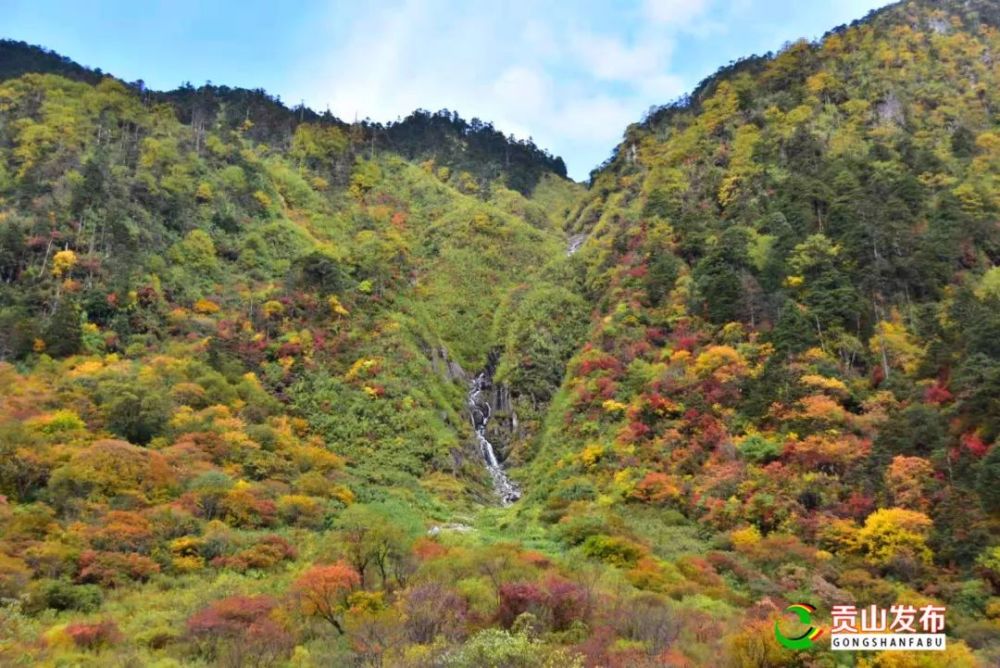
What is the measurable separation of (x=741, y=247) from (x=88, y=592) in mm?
49114

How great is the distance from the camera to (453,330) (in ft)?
253

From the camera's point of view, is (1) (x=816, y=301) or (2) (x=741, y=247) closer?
(1) (x=816, y=301)

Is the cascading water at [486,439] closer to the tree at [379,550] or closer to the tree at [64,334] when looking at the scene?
the tree at [379,550]

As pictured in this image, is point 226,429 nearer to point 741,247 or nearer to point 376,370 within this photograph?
point 376,370

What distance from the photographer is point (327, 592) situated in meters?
23.8

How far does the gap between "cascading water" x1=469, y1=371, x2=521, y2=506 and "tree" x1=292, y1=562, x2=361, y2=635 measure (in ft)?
93.3

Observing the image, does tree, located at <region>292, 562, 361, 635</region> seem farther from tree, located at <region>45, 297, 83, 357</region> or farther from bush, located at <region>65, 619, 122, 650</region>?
tree, located at <region>45, 297, 83, 357</region>

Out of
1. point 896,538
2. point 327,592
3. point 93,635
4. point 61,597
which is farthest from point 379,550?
point 896,538

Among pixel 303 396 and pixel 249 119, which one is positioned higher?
pixel 249 119

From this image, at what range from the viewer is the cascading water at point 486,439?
5434 cm

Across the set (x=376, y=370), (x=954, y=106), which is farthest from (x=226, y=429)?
(x=954, y=106)

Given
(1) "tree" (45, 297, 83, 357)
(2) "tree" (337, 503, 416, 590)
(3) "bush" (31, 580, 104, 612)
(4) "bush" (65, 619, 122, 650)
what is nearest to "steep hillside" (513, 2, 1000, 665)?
(2) "tree" (337, 503, 416, 590)

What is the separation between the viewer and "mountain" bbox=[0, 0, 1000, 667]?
980 inches

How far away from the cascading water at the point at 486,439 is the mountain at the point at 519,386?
1.32ft
